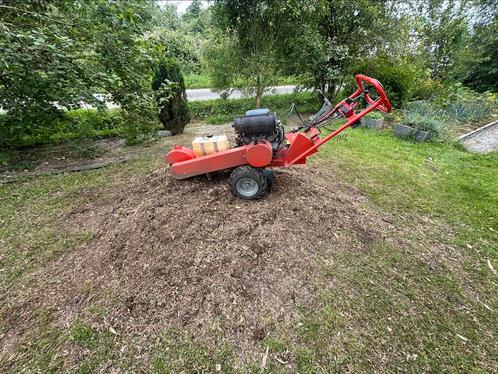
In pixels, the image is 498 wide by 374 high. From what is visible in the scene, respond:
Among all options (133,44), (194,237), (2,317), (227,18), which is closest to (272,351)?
(194,237)

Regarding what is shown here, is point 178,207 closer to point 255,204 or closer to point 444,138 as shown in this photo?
point 255,204

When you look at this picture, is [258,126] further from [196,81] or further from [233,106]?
[196,81]

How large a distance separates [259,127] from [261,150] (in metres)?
0.27

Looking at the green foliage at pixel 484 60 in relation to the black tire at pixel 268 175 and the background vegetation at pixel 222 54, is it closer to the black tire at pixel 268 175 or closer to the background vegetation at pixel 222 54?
the background vegetation at pixel 222 54

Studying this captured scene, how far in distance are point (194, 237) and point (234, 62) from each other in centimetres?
613

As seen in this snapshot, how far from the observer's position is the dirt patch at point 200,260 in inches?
81.9

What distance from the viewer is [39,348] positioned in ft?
6.28

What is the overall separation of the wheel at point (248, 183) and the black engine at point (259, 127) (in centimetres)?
34

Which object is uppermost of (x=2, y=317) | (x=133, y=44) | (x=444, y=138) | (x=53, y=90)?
(x=133, y=44)

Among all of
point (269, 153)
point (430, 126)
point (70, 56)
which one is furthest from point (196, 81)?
point (269, 153)

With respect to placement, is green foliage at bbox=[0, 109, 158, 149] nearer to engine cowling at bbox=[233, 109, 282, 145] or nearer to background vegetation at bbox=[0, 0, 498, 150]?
background vegetation at bbox=[0, 0, 498, 150]

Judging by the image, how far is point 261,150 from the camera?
2.97 m

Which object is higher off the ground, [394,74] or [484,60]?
[394,74]

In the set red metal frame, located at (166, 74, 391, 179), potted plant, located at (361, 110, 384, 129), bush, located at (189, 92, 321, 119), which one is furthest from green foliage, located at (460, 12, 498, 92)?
red metal frame, located at (166, 74, 391, 179)
